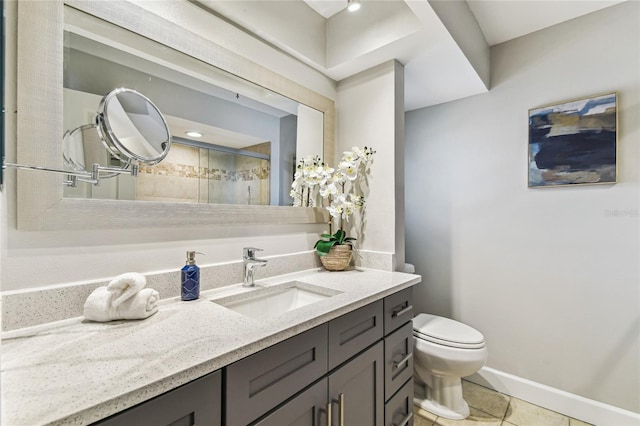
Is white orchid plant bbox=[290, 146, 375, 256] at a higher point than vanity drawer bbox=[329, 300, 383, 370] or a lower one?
higher

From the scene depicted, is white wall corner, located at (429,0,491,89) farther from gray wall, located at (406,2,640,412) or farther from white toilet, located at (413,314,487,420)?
white toilet, located at (413,314,487,420)

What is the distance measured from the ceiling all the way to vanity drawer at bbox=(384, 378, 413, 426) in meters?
1.80

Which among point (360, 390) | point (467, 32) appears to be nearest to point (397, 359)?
point (360, 390)

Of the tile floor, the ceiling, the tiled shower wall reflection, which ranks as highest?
the ceiling

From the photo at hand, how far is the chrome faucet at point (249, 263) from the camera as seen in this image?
131cm

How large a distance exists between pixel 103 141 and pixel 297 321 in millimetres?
904

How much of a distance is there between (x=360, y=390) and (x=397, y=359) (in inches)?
13.1

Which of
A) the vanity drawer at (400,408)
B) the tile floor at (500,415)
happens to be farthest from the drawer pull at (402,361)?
the tile floor at (500,415)

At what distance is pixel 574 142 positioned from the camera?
175 centimetres

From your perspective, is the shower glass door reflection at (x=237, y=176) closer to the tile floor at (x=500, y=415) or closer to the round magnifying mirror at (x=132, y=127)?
the round magnifying mirror at (x=132, y=127)

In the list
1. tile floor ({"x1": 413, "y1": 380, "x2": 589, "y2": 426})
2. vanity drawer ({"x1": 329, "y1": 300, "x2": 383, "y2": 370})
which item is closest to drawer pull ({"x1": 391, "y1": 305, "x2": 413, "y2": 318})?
vanity drawer ({"x1": 329, "y1": 300, "x2": 383, "y2": 370})

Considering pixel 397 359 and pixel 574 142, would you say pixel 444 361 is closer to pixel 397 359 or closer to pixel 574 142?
pixel 397 359

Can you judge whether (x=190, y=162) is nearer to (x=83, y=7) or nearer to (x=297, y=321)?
(x=83, y=7)

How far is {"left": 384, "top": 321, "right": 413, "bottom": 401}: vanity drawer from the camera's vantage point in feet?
4.23
